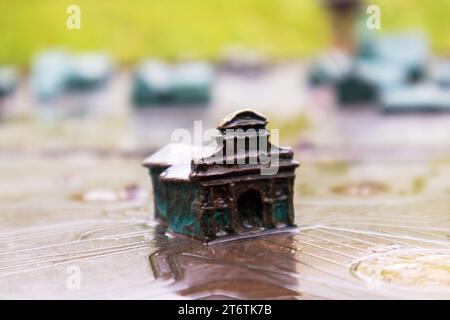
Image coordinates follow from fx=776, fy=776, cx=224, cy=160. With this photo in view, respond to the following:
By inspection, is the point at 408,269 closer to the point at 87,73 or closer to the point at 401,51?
the point at 401,51

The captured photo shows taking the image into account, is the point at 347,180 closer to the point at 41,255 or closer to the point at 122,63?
the point at 41,255

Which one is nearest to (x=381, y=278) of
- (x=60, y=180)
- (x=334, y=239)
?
(x=334, y=239)

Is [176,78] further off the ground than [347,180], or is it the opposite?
[176,78]

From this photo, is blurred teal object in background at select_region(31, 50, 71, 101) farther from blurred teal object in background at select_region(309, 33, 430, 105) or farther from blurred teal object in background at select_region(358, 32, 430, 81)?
blurred teal object in background at select_region(358, 32, 430, 81)

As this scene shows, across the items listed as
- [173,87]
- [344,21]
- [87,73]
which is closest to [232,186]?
[173,87]

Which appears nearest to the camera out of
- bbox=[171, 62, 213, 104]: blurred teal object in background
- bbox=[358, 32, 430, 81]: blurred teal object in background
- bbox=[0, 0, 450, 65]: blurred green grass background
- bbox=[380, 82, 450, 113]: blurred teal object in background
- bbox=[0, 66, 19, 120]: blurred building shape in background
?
bbox=[380, 82, 450, 113]: blurred teal object in background

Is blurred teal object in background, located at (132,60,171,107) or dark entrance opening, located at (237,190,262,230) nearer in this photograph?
dark entrance opening, located at (237,190,262,230)

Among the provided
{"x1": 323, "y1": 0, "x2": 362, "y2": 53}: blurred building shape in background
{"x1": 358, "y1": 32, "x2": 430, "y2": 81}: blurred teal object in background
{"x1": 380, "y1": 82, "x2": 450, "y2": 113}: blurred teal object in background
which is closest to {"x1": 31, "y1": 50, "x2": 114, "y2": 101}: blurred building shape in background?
{"x1": 358, "y1": 32, "x2": 430, "y2": 81}: blurred teal object in background
